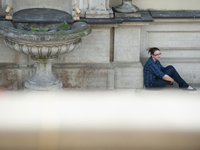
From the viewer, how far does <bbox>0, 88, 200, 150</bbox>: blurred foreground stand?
13.0 ft

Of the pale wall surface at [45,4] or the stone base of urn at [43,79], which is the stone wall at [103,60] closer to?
the stone base of urn at [43,79]

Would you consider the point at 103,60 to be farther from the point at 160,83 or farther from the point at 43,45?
the point at 43,45

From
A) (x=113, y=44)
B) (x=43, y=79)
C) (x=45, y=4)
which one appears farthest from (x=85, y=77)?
(x=45, y=4)

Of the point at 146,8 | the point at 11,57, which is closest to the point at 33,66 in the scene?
the point at 11,57

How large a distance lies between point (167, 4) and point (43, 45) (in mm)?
2398

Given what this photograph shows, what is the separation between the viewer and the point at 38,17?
6906 millimetres

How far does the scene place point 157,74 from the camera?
7.05 meters

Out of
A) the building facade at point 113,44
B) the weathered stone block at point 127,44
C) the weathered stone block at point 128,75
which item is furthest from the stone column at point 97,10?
the weathered stone block at point 128,75

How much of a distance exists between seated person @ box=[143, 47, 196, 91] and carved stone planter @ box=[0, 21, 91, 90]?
1.21m

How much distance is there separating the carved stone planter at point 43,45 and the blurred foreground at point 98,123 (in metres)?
0.17

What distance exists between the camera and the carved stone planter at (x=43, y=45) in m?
5.95

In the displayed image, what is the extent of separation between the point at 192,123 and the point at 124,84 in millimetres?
3503

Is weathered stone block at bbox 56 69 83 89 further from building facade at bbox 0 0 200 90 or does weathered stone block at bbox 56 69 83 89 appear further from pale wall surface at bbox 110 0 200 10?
pale wall surface at bbox 110 0 200 10

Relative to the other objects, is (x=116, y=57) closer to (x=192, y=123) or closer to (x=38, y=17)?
(x=38, y=17)
